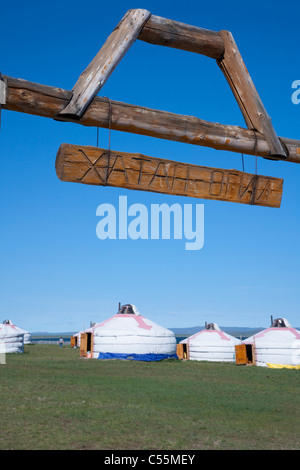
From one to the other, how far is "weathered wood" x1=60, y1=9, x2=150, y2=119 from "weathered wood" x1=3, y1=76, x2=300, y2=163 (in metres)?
0.08

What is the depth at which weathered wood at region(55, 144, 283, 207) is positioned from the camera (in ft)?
13.2

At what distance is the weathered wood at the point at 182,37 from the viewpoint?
4469 millimetres

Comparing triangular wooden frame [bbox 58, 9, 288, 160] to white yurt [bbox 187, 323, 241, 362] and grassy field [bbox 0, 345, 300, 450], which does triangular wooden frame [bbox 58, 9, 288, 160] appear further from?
white yurt [bbox 187, 323, 241, 362]

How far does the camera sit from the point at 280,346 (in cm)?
2403

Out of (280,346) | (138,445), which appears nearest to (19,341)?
(280,346)

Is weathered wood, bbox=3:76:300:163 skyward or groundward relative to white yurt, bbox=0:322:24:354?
skyward

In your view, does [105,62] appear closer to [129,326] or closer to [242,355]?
[129,326]

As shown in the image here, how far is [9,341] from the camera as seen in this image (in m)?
27.8

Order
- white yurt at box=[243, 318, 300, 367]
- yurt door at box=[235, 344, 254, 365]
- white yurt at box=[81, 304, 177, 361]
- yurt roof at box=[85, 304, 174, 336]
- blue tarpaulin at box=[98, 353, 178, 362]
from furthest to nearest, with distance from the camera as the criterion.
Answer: yurt door at box=[235, 344, 254, 365]
yurt roof at box=[85, 304, 174, 336]
white yurt at box=[81, 304, 177, 361]
blue tarpaulin at box=[98, 353, 178, 362]
white yurt at box=[243, 318, 300, 367]

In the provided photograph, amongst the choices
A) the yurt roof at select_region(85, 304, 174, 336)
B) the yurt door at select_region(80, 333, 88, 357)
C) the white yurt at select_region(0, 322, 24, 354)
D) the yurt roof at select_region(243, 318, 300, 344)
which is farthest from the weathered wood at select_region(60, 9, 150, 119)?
the white yurt at select_region(0, 322, 24, 354)

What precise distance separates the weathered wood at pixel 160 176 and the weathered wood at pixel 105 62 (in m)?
0.39

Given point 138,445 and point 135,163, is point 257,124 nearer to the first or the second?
point 135,163

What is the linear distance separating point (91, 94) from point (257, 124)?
1790 mm
